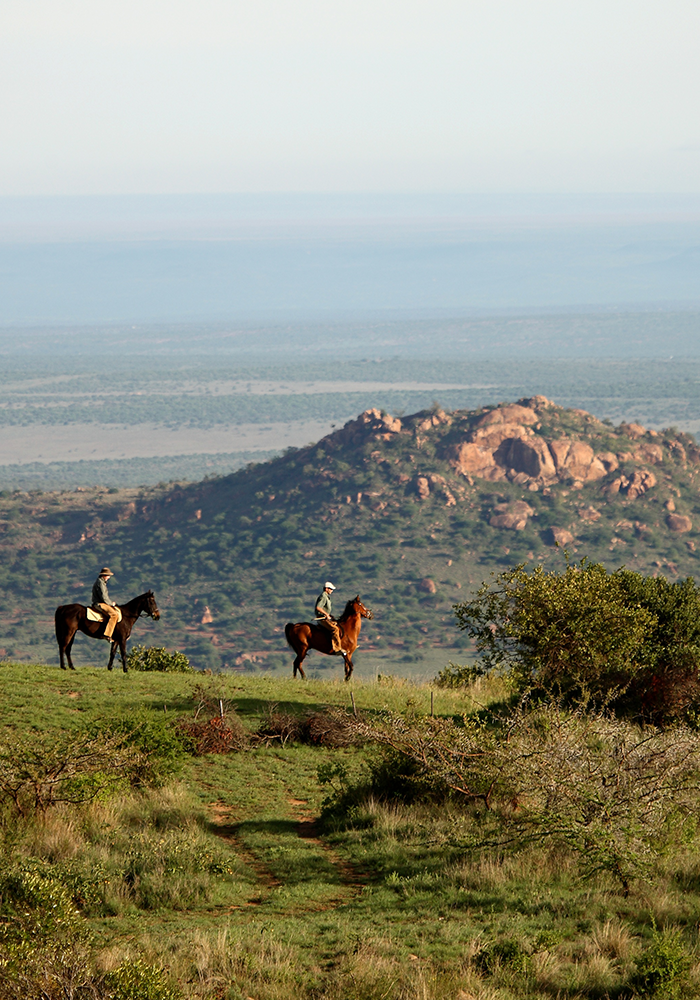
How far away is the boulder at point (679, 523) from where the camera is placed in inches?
5753

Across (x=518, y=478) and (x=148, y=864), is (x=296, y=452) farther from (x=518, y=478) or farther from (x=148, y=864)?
(x=148, y=864)

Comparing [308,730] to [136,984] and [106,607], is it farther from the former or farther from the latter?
[136,984]

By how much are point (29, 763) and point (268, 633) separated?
125495 mm

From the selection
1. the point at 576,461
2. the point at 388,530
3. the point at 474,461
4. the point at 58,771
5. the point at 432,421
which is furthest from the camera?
the point at 432,421

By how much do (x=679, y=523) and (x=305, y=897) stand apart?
14075cm

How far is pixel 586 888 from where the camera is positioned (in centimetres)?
1384

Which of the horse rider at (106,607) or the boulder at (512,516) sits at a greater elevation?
the horse rider at (106,607)

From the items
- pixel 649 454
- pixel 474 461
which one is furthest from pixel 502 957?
pixel 649 454

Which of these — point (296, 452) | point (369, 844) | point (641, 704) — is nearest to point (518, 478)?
point (296, 452)

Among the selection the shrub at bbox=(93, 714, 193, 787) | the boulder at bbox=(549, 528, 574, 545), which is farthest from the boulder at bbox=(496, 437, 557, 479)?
the shrub at bbox=(93, 714, 193, 787)

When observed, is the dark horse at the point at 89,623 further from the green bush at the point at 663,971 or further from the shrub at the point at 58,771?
the green bush at the point at 663,971

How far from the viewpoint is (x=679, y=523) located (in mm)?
146250

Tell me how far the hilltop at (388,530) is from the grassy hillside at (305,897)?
11627 centimetres

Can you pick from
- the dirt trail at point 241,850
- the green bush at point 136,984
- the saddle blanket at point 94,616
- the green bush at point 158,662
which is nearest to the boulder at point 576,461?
the green bush at point 158,662
